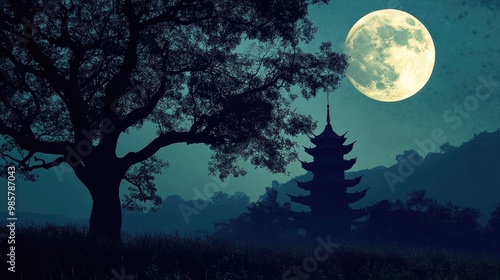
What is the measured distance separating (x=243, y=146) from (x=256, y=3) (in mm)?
4957

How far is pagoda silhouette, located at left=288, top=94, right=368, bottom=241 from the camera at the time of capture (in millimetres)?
44312

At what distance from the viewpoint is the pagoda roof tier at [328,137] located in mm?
45594

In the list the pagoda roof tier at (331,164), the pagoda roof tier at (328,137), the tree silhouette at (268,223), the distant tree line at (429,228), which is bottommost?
the distant tree line at (429,228)

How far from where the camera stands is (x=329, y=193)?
4488 cm

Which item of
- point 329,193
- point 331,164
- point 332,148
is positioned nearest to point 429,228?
point 329,193

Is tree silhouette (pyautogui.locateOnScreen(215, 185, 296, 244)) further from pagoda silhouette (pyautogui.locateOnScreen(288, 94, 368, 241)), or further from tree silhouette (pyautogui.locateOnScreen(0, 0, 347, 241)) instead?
tree silhouette (pyautogui.locateOnScreen(0, 0, 347, 241))

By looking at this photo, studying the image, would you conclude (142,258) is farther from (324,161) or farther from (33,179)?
(324,161)

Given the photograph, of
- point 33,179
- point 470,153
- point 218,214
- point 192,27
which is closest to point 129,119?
point 192,27

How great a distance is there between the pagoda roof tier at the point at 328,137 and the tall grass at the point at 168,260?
32.3 m

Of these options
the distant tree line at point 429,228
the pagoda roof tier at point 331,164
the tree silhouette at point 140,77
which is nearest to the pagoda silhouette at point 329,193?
Result: the pagoda roof tier at point 331,164

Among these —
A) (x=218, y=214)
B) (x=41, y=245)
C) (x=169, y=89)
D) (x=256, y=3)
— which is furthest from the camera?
(x=218, y=214)

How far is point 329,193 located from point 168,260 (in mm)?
36130

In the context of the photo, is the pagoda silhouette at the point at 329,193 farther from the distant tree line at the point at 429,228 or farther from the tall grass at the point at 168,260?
the tall grass at the point at 168,260

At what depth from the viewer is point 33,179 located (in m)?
18.4
